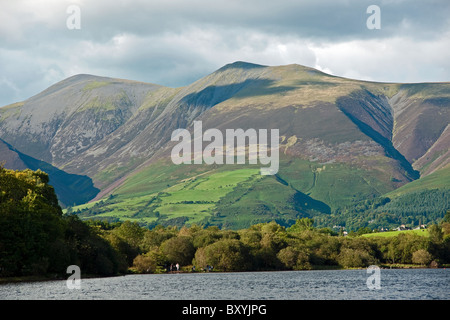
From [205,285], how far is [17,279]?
3764 cm

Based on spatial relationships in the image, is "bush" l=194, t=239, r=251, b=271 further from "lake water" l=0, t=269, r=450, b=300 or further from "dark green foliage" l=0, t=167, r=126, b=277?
"lake water" l=0, t=269, r=450, b=300

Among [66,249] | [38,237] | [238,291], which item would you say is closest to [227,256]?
[66,249]

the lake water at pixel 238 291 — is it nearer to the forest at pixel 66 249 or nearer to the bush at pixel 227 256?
the forest at pixel 66 249

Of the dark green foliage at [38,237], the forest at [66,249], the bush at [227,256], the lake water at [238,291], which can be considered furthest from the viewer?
the bush at [227,256]

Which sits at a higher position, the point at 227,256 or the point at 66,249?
the point at 66,249

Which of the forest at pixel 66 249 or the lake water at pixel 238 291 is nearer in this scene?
the lake water at pixel 238 291

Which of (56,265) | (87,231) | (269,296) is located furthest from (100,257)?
(269,296)

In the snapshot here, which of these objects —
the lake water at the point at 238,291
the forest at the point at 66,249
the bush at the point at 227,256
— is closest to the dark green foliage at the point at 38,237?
the forest at the point at 66,249

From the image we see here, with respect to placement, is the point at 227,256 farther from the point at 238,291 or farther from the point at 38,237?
the point at 238,291

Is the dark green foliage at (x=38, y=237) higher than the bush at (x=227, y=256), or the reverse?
the dark green foliage at (x=38, y=237)

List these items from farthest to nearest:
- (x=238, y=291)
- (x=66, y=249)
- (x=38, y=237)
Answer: (x=66, y=249) < (x=38, y=237) < (x=238, y=291)

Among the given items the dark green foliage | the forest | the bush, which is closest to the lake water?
the dark green foliage
